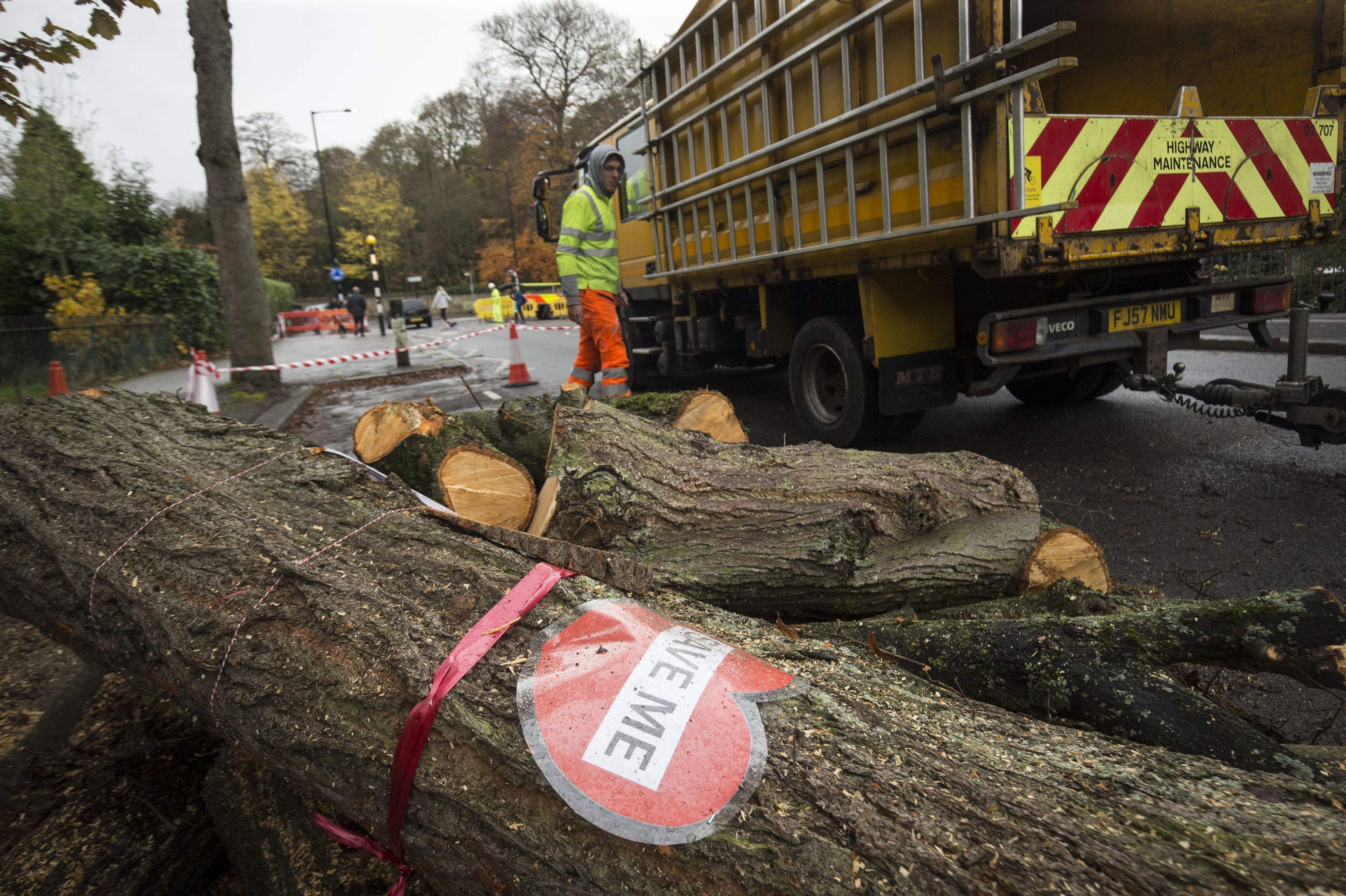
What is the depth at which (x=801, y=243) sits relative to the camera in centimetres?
502

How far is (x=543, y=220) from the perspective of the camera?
823cm

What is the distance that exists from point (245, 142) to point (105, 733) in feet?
184

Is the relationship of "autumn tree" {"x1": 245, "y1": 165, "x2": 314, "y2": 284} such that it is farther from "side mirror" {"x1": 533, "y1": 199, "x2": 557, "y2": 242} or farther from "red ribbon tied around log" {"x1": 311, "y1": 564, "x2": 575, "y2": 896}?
"red ribbon tied around log" {"x1": 311, "y1": 564, "x2": 575, "y2": 896}

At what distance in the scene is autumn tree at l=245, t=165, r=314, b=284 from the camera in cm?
4572

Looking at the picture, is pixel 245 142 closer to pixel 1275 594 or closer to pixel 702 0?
pixel 702 0

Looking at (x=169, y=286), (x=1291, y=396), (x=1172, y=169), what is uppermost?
(x=169, y=286)

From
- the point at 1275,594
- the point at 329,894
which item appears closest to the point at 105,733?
the point at 329,894

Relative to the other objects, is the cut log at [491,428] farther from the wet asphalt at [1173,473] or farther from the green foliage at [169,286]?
the green foliage at [169,286]

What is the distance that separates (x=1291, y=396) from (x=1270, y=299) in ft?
3.55

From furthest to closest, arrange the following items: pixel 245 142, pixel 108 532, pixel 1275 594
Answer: pixel 245 142
pixel 108 532
pixel 1275 594

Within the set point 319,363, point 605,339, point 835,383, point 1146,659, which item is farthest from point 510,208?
point 1146,659

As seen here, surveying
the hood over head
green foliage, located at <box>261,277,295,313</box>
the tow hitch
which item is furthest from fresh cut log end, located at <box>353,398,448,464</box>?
green foliage, located at <box>261,277,295,313</box>

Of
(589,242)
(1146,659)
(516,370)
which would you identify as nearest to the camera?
(1146,659)

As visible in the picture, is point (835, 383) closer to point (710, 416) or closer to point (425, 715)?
point (710, 416)
